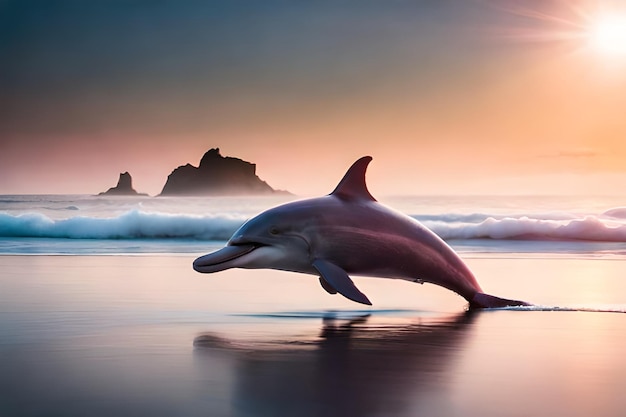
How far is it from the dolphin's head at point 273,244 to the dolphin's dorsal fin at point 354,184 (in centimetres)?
69

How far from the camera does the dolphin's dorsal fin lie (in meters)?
10.6

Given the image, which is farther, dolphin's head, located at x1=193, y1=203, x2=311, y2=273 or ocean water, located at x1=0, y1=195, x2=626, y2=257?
ocean water, located at x1=0, y1=195, x2=626, y2=257

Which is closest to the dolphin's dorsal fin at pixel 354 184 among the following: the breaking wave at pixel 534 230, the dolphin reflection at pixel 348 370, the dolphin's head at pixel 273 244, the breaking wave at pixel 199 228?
the dolphin's head at pixel 273 244

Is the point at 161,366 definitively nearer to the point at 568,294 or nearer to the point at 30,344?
the point at 30,344

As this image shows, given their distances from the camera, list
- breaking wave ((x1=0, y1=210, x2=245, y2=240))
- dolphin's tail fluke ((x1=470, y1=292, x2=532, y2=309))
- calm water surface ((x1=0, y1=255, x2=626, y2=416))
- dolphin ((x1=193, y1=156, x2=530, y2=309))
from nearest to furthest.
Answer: calm water surface ((x1=0, y1=255, x2=626, y2=416))
dolphin ((x1=193, y1=156, x2=530, y2=309))
dolphin's tail fluke ((x1=470, y1=292, x2=532, y2=309))
breaking wave ((x1=0, y1=210, x2=245, y2=240))

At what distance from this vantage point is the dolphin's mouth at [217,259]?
385 inches

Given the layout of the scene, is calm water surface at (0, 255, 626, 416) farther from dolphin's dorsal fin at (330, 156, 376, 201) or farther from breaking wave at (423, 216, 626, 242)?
breaking wave at (423, 216, 626, 242)

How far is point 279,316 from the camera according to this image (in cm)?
970

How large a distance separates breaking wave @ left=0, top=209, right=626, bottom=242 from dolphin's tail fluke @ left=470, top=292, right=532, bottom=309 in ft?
68.0

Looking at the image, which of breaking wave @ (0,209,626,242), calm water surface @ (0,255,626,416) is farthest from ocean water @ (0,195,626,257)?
calm water surface @ (0,255,626,416)

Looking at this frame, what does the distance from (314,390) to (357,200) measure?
5.31m

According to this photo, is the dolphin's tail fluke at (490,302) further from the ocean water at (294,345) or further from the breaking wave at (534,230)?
the breaking wave at (534,230)

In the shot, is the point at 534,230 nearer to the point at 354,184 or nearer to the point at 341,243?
the point at 354,184

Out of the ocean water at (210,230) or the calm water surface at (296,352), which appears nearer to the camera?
the calm water surface at (296,352)
